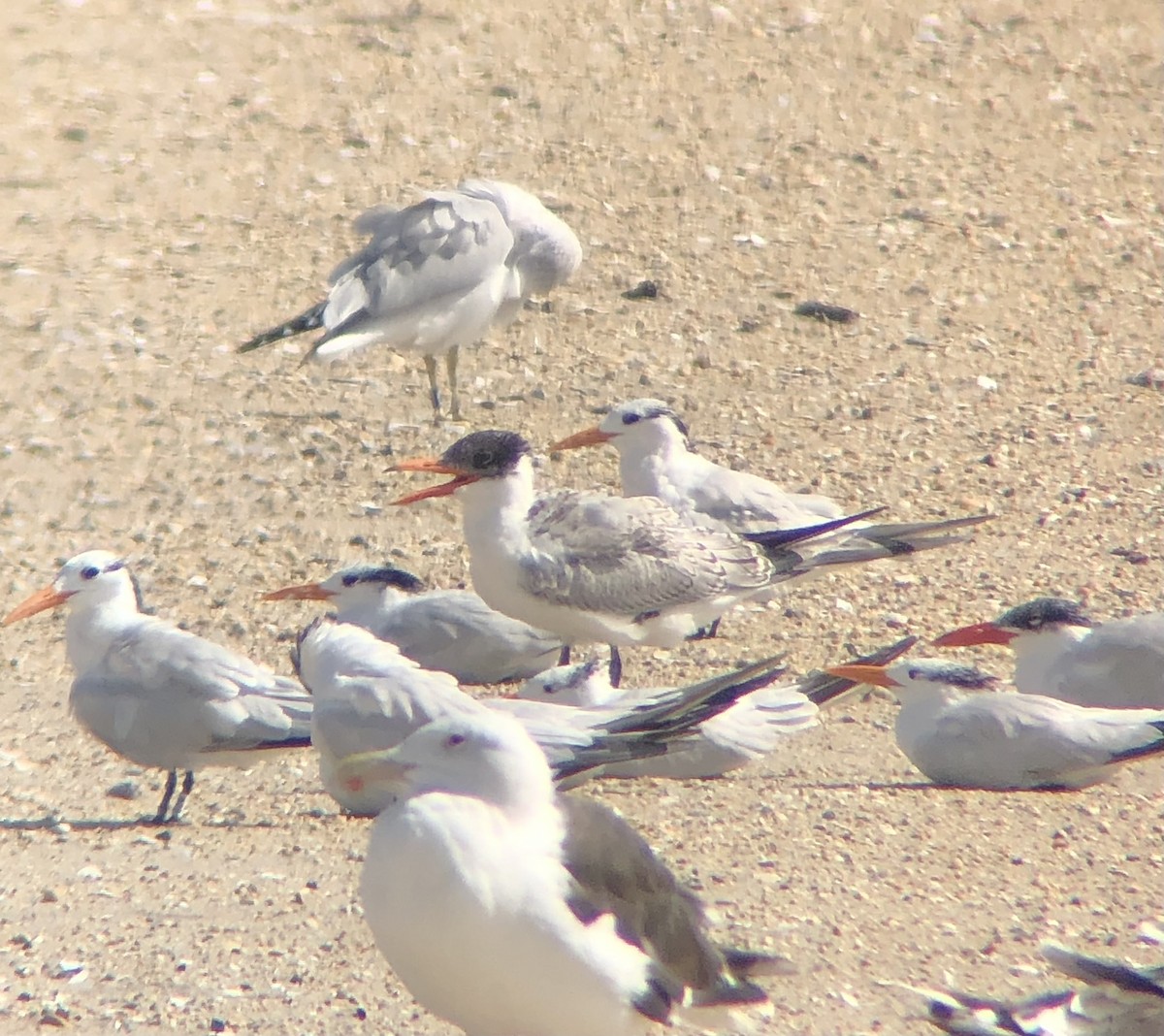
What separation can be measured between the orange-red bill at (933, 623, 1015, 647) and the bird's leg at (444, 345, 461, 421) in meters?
3.11

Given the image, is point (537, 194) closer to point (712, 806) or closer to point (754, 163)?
point (754, 163)

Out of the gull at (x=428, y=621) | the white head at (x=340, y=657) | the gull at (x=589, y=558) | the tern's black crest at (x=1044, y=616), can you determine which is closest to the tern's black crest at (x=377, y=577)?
the gull at (x=428, y=621)

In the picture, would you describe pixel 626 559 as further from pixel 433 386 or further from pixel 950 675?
pixel 433 386

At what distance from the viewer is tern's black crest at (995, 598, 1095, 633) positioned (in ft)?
20.9

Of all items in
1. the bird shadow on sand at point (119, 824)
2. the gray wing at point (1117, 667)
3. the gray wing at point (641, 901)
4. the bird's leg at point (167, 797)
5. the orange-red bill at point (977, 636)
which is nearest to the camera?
the gray wing at point (641, 901)

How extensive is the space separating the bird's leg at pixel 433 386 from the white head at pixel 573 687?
296 cm

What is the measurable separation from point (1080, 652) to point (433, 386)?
373 cm

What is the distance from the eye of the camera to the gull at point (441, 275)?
880 centimetres

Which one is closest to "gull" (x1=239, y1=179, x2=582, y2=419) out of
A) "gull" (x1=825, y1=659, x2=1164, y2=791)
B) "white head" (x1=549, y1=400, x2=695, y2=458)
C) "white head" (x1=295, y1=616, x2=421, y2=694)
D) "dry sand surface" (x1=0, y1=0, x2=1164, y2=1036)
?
"dry sand surface" (x1=0, y1=0, x2=1164, y2=1036)

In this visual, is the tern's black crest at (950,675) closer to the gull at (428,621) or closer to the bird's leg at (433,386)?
the gull at (428,621)

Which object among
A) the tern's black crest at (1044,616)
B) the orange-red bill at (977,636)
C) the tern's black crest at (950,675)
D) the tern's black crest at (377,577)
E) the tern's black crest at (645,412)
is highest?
the tern's black crest at (645,412)

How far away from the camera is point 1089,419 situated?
29.7 ft

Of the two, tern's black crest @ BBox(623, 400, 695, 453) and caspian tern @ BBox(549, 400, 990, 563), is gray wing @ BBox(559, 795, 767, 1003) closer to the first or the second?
caspian tern @ BBox(549, 400, 990, 563)

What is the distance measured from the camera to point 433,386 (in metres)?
9.14
